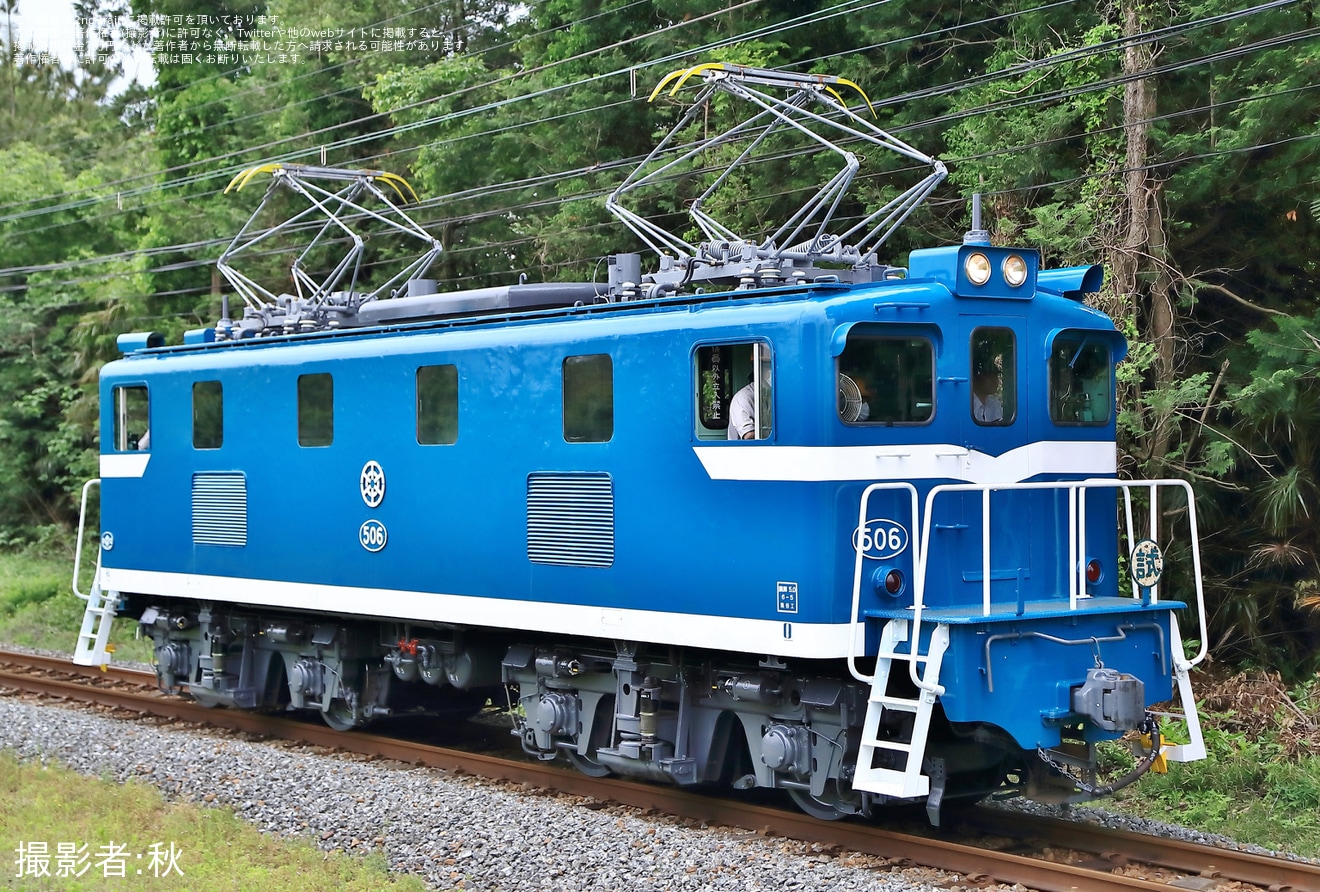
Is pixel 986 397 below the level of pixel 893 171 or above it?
below

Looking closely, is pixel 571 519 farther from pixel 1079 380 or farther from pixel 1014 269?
pixel 1079 380

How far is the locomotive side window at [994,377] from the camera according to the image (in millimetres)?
9570

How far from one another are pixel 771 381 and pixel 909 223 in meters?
7.76

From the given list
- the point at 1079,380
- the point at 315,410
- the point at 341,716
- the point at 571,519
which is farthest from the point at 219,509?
the point at 1079,380

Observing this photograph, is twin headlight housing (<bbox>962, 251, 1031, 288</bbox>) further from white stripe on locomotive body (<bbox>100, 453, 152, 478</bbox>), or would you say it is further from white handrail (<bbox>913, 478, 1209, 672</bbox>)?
white stripe on locomotive body (<bbox>100, 453, 152, 478</bbox>)

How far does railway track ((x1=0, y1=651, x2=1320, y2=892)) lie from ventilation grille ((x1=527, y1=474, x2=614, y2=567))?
178 centimetres

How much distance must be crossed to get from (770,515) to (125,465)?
28.9 feet

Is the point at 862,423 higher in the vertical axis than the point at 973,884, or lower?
higher

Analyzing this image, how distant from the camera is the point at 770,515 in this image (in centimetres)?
917

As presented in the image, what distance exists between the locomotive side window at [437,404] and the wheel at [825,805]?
152 inches

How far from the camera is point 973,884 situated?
333 inches

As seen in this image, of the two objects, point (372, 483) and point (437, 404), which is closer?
point (437, 404)

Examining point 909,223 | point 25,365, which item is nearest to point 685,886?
point 909,223

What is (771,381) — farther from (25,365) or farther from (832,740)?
(25,365)
